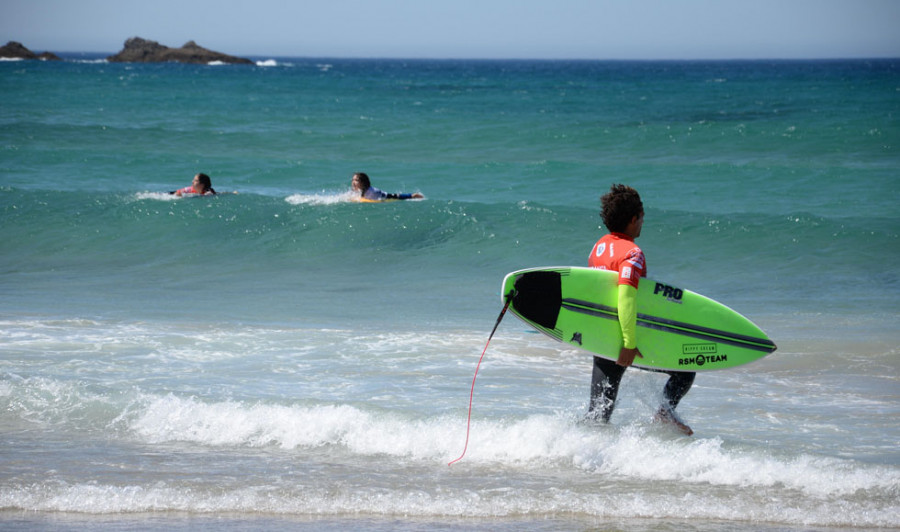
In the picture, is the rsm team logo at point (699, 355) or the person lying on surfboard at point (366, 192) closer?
the rsm team logo at point (699, 355)

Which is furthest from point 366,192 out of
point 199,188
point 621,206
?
point 621,206

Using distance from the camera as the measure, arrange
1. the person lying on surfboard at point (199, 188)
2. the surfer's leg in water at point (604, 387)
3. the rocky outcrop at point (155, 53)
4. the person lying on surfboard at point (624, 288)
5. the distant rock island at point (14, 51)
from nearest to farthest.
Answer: the person lying on surfboard at point (624, 288) → the surfer's leg in water at point (604, 387) → the person lying on surfboard at point (199, 188) → the distant rock island at point (14, 51) → the rocky outcrop at point (155, 53)

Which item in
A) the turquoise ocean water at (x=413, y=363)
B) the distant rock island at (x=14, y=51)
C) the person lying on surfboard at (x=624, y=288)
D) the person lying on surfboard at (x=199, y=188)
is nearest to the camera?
the turquoise ocean water at (x=413, y=363)

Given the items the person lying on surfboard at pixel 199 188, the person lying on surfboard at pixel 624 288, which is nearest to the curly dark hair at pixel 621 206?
the person lying on surfboard at pixel 624 288

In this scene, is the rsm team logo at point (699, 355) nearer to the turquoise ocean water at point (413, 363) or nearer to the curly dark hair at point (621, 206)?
the turquoise ocean water at point (413, 363)

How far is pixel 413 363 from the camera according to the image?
6559 millimetres

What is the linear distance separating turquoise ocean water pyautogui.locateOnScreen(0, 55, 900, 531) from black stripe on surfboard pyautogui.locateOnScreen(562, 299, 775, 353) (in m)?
0.47

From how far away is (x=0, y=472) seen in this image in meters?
4.39

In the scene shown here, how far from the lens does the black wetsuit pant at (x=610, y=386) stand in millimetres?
4664

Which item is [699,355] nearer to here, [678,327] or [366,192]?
[678,327]

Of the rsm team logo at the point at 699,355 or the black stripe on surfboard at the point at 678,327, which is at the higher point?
the black stripe on surfboard at the point at 678,327

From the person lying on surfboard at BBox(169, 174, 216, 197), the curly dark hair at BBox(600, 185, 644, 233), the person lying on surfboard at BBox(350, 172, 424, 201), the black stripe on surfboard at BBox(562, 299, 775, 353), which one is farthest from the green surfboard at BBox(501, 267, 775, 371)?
the person lying on surfboard at BBox(169, 174, 216, 197)

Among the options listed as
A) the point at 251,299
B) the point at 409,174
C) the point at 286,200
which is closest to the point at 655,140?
the point at 409,174

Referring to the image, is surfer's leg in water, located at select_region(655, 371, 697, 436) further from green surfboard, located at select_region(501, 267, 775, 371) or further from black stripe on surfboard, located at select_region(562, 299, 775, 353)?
black stripe on surfboard, located at select_region(562, 299, 775, 353)
